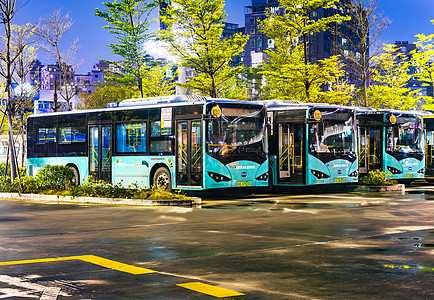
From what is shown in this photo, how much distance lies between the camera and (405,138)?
107 ft

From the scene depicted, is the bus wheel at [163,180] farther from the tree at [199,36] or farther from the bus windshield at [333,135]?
the tree at [199,36]

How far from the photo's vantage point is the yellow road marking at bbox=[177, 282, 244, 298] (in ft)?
25.5

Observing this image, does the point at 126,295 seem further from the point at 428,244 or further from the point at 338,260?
the point at 428,244

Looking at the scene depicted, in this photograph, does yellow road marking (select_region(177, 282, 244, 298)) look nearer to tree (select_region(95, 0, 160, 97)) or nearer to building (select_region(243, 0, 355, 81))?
tree (select_region(95, 0, 160, 97))

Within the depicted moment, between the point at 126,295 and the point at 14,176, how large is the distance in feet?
70.9

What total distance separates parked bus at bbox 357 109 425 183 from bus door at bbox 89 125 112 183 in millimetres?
11711

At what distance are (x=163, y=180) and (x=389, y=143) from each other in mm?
12213

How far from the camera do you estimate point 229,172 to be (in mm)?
23828

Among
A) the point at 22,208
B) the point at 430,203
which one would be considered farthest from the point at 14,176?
the point at 430,203

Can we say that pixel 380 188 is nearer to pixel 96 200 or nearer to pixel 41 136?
pixel 96 200

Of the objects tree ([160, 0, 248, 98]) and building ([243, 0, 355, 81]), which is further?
building ([243, 0, 355, 81])

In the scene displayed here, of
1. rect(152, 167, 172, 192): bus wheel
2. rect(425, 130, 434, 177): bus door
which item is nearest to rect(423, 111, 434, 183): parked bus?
rect(425, 130, 434, 177): bus door

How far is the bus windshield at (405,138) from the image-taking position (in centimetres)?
3188

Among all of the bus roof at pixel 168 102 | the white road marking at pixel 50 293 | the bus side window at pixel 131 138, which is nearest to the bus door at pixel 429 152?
the bus roof at pixel 168 102
